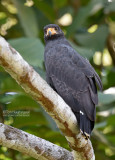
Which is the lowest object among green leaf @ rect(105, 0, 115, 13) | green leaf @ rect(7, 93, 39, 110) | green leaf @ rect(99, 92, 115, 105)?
green leaf @ rect(99, 92, 115, 105)

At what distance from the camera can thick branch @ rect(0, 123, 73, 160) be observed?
10.5ft

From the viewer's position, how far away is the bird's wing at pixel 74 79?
3438mm

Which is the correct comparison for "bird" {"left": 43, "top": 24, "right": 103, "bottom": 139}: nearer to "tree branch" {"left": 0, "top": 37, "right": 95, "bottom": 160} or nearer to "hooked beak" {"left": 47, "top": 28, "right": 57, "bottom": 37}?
"tree branch" {"left": 0, "top": 37, "right": 95, "bottom": 160}

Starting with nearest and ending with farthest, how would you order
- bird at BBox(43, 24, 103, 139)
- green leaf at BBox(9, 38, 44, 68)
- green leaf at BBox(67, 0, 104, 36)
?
bird at BBox(43, 24, 103, 139), green leaf at BBox(9, 38, 44, 68), green leaf at BBox(67, 0, 104, 36)

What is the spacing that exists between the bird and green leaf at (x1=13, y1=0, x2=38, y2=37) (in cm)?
150

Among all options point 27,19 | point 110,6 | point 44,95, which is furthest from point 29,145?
point 110,6

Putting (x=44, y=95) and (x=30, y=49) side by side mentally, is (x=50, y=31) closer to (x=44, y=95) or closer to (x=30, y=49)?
(x=30, y=49)

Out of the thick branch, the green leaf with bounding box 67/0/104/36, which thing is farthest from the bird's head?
the thick branch

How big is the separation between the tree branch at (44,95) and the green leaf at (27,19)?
2.42 m

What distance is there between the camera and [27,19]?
17.7ft

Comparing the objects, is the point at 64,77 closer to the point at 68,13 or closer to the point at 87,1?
the point at 68,13

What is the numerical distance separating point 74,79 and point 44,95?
82 cm

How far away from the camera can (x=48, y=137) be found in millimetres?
4809

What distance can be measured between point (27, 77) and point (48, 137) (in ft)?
7.35
